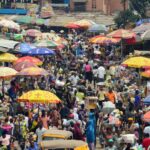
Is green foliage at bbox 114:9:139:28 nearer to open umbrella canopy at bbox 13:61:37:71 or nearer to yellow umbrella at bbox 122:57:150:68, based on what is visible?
yellow umbrella at bbox 122:57:150:68

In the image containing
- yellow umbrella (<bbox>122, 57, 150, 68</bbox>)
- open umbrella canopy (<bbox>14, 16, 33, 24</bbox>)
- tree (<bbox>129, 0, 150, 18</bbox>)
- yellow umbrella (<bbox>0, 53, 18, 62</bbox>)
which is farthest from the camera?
tree (<bbox>129, 0, 150, 18</bbox>)

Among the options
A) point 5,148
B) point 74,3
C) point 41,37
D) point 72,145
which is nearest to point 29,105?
point 5,148

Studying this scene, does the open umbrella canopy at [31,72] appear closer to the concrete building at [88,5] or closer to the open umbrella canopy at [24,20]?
the open umbrella canopy at [24,20]

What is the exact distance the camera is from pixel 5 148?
14.9 m

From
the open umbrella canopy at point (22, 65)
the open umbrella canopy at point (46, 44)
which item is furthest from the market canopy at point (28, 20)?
the open umbrella canopy at point (22, 65)

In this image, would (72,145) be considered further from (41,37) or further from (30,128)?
(41,37)

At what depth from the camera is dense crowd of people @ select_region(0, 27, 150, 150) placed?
603 inches

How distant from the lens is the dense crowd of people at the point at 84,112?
50.3ft

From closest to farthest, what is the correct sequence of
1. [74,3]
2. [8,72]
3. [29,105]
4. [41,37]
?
[29,105] < [8,72] < [41,37] < [74,3]

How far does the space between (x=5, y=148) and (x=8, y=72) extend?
5638 mm

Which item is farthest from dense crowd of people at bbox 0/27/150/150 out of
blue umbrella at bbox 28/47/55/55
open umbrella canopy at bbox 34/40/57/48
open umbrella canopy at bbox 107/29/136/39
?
open umbrella canopy at bbox 107/29/136/39

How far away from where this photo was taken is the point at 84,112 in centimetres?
1759

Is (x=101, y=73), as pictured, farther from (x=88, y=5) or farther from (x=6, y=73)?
(x=88, y=5)

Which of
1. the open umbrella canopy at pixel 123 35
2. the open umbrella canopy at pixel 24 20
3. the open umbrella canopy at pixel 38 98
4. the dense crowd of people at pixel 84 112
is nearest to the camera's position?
the dense crowd of people at pixel 84 112
